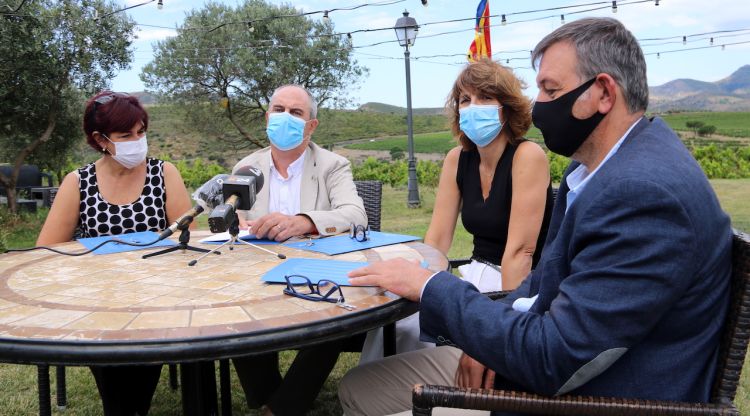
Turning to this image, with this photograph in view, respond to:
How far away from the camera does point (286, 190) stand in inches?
128

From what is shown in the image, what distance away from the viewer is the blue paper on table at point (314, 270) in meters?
1.78

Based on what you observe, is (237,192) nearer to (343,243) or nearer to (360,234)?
(343,243)

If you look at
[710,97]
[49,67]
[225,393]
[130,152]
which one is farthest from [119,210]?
[710,97]

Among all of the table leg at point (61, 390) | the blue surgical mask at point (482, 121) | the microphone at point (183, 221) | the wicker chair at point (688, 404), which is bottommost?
the table leg at point (61, 390)

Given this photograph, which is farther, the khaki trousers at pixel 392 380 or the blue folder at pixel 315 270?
the khaki trousers at pixel 392 380

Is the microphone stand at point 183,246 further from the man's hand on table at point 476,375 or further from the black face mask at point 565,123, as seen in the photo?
the black face mask at point 565,123

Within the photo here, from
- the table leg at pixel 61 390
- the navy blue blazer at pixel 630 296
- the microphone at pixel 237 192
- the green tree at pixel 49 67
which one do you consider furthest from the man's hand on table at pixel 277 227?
the green tree at pixel 49 67

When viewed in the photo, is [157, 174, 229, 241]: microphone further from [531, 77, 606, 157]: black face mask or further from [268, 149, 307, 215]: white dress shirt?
[531, 77, 606, 157]: black face mask

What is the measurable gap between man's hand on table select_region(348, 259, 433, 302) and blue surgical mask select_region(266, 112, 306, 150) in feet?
5.34

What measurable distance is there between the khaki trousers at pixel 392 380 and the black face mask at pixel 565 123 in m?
0.94

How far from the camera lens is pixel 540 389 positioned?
131 cm

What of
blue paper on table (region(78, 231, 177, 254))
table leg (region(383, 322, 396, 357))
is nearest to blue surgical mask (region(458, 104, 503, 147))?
table leg (region(383, 322, 396, 357))

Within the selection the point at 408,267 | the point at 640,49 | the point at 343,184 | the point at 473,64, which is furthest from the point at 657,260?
the point at 343,184

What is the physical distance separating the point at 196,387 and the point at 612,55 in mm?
1684
